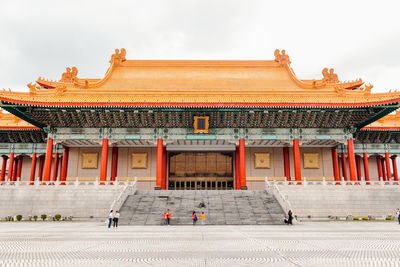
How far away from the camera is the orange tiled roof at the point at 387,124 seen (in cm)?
3069

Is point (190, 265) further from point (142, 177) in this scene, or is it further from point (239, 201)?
point (142, 177)

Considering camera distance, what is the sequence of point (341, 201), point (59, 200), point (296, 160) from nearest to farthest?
point (59, 200), point (341, 201), point (296, 160)

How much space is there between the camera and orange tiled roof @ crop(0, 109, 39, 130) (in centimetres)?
3064

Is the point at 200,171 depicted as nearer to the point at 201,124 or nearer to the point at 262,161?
the point at 262,161

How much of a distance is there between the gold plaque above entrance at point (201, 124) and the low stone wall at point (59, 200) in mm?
8845

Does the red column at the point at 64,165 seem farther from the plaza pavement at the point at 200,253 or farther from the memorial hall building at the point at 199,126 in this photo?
the plaza pavement at the point at 200,253

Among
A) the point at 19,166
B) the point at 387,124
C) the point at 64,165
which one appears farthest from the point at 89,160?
the point at 387,124

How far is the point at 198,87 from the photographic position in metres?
31.5

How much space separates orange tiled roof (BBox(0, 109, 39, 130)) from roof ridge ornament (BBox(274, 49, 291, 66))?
93.8ft

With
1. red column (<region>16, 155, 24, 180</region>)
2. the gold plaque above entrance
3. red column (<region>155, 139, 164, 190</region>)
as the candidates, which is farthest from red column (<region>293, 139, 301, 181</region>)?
red column (<region>16, 155, 24, 180</region>)

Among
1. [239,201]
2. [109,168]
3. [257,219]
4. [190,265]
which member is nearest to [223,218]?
[257,219]

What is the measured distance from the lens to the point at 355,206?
21.0m

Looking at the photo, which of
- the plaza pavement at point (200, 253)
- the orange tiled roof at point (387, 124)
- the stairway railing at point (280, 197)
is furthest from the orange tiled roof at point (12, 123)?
the orange tiled roof at point (387, 124)

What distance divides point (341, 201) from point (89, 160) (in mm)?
→ 24294
